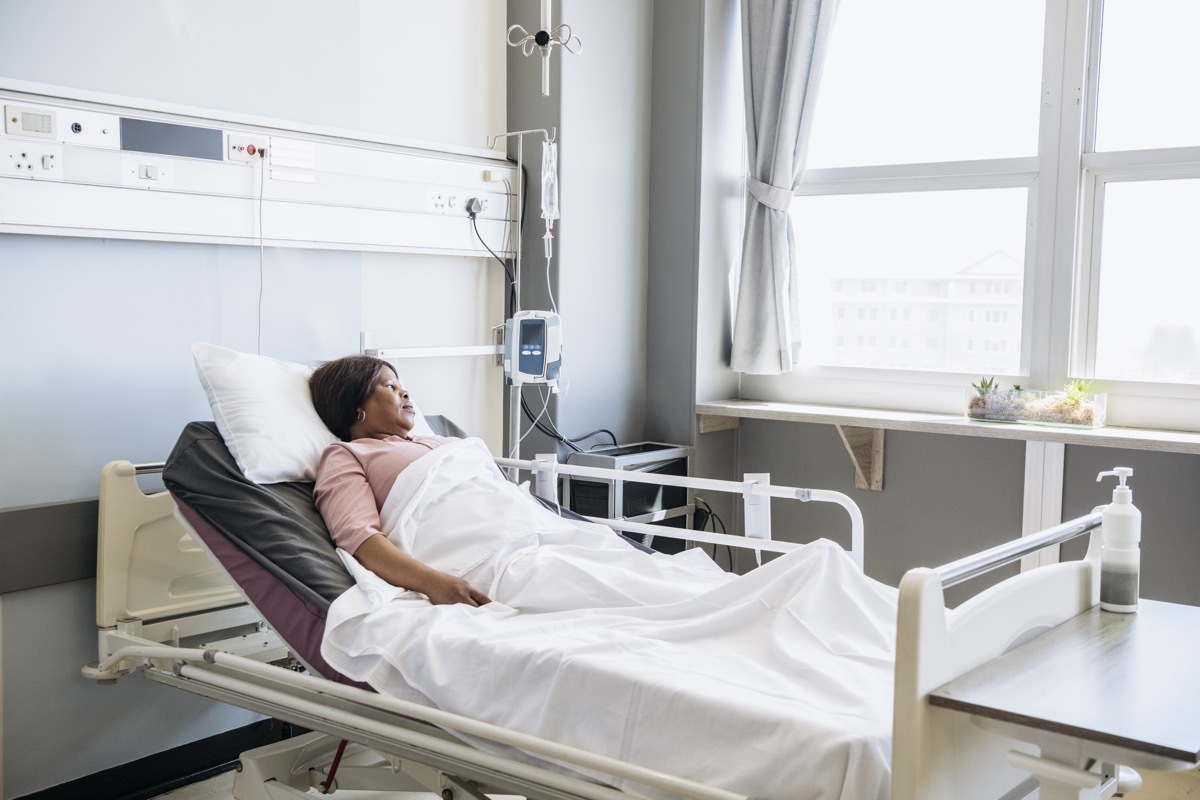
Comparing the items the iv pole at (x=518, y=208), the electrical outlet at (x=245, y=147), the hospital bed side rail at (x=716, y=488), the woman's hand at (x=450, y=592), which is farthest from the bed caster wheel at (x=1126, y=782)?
the electrical outlet at (x=245, y=147)

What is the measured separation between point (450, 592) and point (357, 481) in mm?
363

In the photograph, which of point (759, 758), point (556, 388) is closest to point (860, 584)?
point (759, 758)

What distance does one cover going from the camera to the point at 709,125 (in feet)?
12.0

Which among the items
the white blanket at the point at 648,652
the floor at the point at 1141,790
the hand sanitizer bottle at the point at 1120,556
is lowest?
the floor at the point at 1141,790

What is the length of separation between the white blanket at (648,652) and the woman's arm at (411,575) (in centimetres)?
3

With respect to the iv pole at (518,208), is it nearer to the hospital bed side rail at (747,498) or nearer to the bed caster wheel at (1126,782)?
the hospital bed side rail at (747,498)

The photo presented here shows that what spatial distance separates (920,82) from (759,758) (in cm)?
270

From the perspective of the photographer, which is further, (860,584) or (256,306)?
(256,306)

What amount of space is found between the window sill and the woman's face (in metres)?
1.40

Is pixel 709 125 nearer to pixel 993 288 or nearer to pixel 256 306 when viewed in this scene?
pixel 993 288

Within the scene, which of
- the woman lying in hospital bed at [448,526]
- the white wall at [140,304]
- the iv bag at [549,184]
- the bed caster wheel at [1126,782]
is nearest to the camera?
the bed caster wheel at [1126,782]

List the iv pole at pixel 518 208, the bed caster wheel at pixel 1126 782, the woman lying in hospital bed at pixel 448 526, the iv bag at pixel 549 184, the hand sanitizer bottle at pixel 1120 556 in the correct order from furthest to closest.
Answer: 1. the iv pole at pixel 518 208
2. the iv bag at pixel 549 184
3. the woman lying in hospital bed at pixel 448 526
4. the hand sanitizer bottle at pixel 1120 556
5. the bed caster wheel at pixel 1126 782

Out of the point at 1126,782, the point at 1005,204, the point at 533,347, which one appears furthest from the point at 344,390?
the point at 1005,204

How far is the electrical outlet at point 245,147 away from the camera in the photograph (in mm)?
2566
